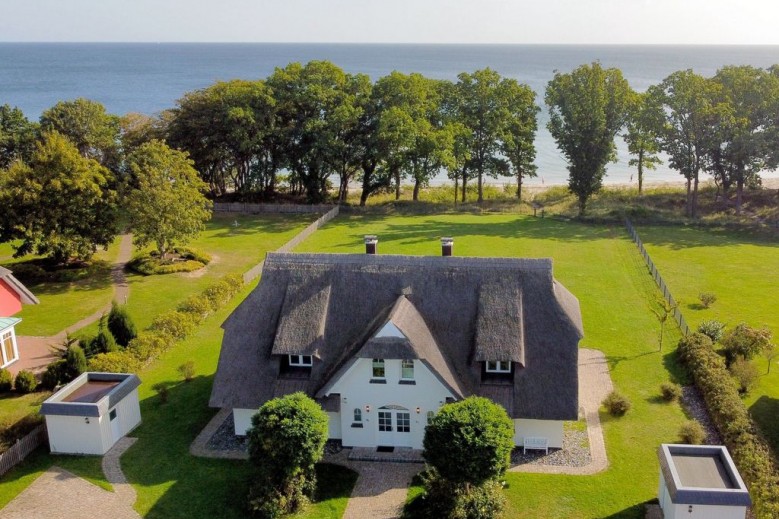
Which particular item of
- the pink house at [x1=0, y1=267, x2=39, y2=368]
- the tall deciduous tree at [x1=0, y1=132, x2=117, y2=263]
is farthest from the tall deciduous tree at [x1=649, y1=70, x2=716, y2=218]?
the pink house at [x1=0, y1=267, x2=39, y2=368]

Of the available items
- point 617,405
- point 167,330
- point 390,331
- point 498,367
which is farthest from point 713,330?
point 167,330

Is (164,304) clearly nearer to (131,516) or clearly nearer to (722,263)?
(131,516)

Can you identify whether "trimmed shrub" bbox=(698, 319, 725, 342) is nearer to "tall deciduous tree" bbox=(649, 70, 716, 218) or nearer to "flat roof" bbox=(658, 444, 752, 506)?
"flat roof" bbox=(658, 444, 752, 506)

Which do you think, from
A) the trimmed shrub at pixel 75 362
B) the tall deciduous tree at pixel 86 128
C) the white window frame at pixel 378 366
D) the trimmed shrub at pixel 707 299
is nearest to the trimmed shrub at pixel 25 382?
the trimmed shrub at pixel 75 362

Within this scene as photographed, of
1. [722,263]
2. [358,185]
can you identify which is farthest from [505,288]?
[358,185]

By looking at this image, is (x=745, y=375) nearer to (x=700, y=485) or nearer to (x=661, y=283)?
(x=700, y=485)
